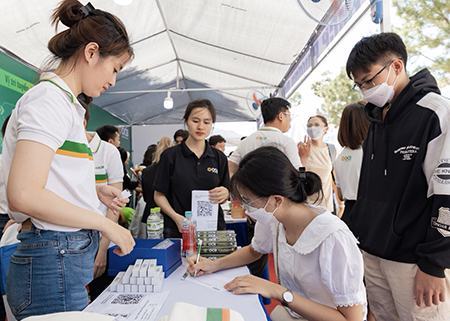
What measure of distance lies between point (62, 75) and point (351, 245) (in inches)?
36.0

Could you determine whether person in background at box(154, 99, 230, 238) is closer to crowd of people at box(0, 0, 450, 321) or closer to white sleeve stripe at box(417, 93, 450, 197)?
crowd of people at box(0, 0, 450, 321)

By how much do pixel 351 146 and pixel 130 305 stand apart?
5.44 feet

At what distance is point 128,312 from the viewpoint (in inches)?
37.4

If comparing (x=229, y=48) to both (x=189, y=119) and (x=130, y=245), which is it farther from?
(x=130, y=245)

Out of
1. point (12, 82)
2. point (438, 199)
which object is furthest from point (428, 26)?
point (12, 82)

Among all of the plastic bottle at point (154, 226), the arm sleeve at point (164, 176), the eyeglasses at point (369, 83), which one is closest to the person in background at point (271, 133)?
the arm sleeve at point (164, 176)

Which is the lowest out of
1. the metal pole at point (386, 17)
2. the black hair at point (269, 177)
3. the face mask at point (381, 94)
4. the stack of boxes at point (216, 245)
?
the stack of boxes at point (216, 245)

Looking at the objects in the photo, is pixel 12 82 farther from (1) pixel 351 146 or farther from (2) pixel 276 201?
(2) pixel 276 201

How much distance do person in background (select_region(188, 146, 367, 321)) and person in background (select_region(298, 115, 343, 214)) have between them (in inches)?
72.2

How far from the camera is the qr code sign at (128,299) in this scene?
1025 millimetres

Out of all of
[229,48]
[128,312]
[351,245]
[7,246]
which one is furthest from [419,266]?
[229,48]

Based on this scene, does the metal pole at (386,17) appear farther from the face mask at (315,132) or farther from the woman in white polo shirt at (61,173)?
the woman in white polo shirt at (61,173)

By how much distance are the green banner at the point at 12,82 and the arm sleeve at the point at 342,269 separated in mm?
3636

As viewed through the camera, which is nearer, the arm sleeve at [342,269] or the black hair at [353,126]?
the arm sleeve at [342,269]
